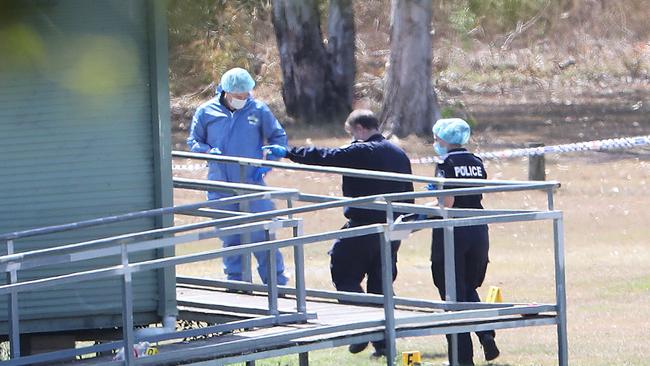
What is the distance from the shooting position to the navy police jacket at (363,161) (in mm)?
8656

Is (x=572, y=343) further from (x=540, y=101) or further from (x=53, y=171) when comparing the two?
(x=540, y=101)

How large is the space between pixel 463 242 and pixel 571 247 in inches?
268

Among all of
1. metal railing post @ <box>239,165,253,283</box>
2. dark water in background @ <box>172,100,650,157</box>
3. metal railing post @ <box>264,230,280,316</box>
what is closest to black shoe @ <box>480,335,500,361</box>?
metal railing post @ <box>239,165,253,283</box>

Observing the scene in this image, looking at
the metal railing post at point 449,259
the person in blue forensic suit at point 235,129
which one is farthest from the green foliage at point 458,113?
the metal railing post at point 449,259

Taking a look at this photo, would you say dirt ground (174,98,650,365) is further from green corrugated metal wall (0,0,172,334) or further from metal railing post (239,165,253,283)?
green corrugated metal wall (0,0,172,334)

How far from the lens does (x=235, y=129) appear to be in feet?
31.0

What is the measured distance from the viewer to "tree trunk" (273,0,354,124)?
3030 centimetres

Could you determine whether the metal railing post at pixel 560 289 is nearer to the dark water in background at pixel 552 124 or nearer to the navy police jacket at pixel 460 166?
the navy police jacket at pixel 460 166

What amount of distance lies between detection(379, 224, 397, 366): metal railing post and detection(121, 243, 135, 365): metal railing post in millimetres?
1385

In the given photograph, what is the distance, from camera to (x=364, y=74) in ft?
119

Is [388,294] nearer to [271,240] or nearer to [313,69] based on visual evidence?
[271,240]

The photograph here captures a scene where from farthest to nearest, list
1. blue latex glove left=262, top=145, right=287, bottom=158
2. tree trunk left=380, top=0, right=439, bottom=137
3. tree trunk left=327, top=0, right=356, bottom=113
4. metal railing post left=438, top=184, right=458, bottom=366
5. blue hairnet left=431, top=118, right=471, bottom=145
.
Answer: tree trunk left=327, top=0, right=356, bottom=113 < tree trunk left=380, top=0, right=439, bottom=137 < blue latex glove left=262, top=145, right=287, bottom=158 < blue hairnet left=431, top=118, right=471, bottom=145 < metal railing post left=438, top=184, right=458, bottom=366

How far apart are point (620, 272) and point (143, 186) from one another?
22.5 feet

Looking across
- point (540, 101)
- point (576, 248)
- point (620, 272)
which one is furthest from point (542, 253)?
point (540, 101)
